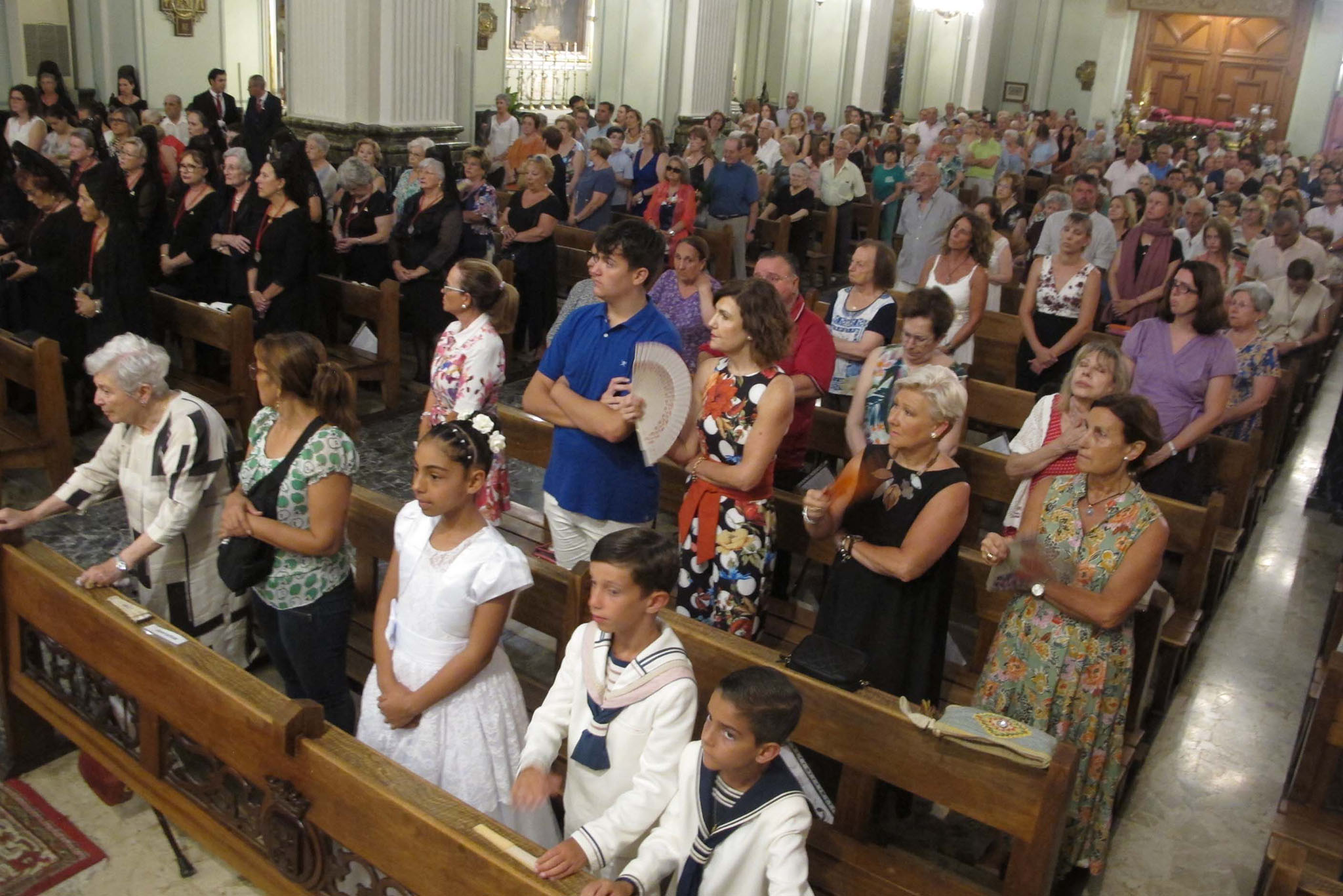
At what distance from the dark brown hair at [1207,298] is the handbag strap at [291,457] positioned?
3428 mm

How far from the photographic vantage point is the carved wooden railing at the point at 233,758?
100 inches

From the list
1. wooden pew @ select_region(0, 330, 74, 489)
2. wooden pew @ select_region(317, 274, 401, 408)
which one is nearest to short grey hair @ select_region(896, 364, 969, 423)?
wooden pew @ select_region(0, 330, 74, 489)

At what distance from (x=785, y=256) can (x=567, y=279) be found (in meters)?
4.35

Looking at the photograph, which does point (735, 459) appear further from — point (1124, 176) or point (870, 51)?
point (870, 51)

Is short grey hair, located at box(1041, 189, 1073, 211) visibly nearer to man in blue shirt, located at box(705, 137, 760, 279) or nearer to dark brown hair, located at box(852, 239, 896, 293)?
man in blue shirt, located at box(705, 137, 760, 279)

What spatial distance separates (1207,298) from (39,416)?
504 centimetres

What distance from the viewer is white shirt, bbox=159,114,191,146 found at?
1138 cm

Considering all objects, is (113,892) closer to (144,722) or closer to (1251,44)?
(144,722)

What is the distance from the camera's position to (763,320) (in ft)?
11.7

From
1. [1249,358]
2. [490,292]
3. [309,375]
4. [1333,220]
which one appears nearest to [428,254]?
[490,292]

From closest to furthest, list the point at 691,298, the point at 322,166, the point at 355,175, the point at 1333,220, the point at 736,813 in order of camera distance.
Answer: the point at 736,813 < the point at 691,298 < the point at 355,175 < the point at 322,166 < the point at 1333,220

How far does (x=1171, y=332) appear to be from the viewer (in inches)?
198

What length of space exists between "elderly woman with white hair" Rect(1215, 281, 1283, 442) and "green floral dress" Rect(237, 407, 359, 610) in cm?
418

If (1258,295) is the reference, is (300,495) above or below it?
below
